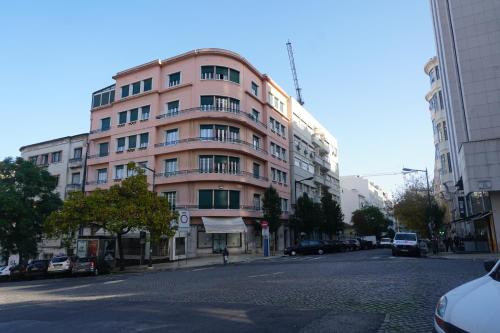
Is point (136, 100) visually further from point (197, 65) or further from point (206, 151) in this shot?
point (206, 151)

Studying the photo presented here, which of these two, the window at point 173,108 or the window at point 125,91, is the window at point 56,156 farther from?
the window at point 173,108

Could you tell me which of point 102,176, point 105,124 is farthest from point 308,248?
point 105,124

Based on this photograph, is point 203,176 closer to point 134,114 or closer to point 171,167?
point 171,167

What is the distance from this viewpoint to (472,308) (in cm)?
340

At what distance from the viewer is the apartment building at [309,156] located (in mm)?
54688

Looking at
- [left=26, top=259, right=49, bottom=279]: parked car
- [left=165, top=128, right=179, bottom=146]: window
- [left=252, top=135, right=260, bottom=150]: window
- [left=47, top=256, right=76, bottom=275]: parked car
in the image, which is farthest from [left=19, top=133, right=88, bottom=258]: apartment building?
[left=252, top=135, right=260, bottom=150]: window

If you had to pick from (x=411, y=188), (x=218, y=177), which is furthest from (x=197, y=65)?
(x=411, y=188)

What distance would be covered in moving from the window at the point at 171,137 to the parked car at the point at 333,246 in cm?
1878

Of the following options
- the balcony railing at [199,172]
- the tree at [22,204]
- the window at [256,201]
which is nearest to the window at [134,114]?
the balcony railing at [199,172]

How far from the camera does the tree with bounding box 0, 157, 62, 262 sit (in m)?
33.1

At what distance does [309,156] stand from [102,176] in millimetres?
30721

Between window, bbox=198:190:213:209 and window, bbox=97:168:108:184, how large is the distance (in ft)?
43.7

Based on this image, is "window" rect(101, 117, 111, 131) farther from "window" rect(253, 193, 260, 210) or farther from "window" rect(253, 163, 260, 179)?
"window" rect(253, 193, 260, 210)

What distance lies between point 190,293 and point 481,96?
103 ft
